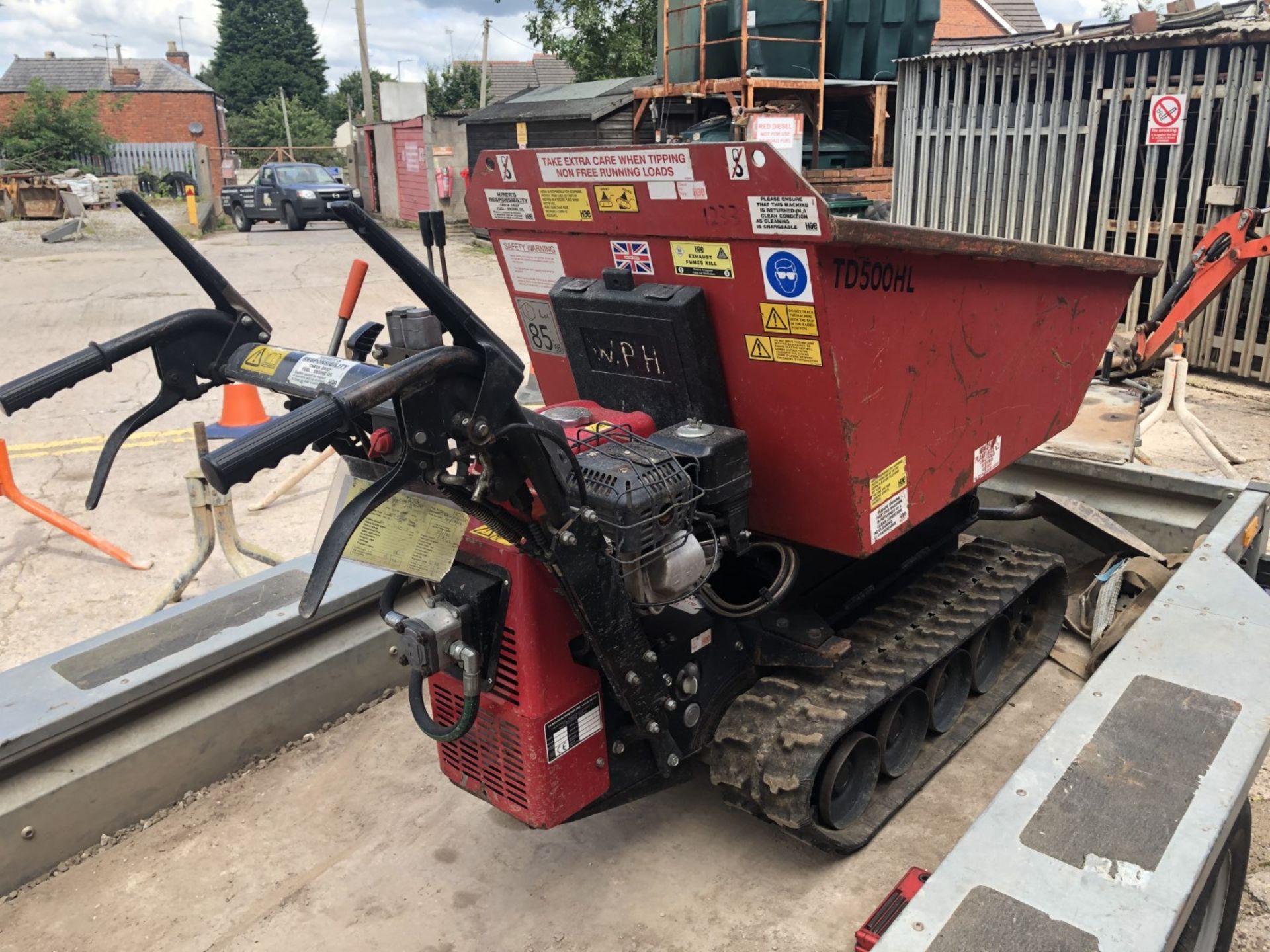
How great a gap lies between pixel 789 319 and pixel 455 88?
58.1m

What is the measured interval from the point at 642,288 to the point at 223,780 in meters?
2.04

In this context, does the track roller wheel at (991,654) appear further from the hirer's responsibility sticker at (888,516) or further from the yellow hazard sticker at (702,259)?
the yellow hazard sticker at (702,259)

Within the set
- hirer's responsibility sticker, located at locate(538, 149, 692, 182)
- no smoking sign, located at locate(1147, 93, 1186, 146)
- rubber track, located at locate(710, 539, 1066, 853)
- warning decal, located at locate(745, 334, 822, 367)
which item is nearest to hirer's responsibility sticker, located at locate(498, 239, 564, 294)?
hirer's responsibility sticker, located at locate(538, 149, 692, 182)

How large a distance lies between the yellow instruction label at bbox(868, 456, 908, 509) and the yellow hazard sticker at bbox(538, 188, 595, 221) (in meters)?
1.06

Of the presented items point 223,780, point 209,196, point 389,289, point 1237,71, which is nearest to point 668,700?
point 223,780

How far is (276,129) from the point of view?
5728cm

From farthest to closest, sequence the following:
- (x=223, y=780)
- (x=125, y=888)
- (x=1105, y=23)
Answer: (x=1105, y=23)
(x=223, y=780)
(x=125, y=888)

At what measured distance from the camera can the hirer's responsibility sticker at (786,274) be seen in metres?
2.36

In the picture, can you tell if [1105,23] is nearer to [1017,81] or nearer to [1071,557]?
[1017,81]

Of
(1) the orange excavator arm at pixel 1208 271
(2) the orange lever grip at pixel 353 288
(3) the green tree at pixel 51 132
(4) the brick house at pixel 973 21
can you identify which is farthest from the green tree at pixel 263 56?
(2) the orange lever grip at pixel 353 288

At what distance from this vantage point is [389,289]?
13.6m

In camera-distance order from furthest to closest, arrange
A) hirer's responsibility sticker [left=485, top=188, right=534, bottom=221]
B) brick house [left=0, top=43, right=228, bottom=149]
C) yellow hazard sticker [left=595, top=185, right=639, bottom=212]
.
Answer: brick house [left=0, top=43, right=228, bottom=149]
hirer's responsibility sticker [left=485, top=188, right=534, bottom=221]
yellow hazard sticker [left=595, top=185, right=639, bottom=212]

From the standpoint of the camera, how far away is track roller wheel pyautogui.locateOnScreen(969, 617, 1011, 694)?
3.66m

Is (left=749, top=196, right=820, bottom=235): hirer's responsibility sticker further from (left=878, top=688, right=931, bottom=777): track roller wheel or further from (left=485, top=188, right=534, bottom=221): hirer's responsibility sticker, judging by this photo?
(left=878, top=688, right=931, bottom=777): track roller wheel
